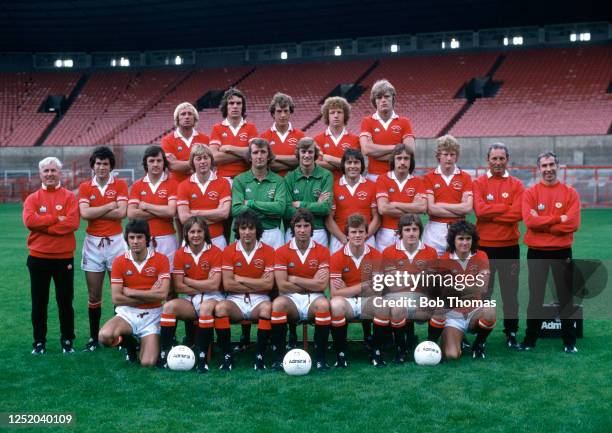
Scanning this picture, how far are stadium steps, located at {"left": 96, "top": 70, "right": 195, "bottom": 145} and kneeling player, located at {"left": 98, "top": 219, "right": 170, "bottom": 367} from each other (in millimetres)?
26581

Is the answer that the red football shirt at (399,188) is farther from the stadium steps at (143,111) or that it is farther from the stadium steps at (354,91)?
the stadium steps at (143,111)

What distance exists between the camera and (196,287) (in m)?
5.65

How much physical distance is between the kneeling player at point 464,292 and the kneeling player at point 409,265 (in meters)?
0.18

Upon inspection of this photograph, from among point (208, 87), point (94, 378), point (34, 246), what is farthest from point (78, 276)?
point (208, 87)

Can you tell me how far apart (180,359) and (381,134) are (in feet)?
9.76

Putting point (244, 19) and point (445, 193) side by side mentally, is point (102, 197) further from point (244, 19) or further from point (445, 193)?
point (244, 19)

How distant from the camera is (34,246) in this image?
19.3 ft

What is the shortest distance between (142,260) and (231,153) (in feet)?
4.88

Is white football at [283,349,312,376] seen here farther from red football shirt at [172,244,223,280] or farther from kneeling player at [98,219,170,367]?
kneeling player at [98,219,170,367]

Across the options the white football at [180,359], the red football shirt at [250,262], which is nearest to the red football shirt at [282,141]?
the red football shirt at [250,262]

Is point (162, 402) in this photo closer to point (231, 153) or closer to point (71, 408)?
point (71, 408)

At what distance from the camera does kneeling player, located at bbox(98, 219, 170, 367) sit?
554cm

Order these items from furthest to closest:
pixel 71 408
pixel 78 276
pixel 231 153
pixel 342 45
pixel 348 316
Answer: pixel 342 45 < pixel 78 276 < pixel 231 153 < pixel 348 316 < pixel 71 408

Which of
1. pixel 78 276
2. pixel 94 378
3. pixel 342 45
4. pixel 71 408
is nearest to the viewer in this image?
pixel 71 408
